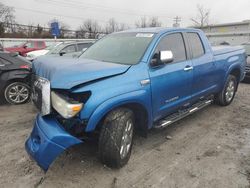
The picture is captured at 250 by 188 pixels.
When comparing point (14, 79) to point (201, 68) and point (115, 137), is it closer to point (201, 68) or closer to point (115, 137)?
point (115, 137)

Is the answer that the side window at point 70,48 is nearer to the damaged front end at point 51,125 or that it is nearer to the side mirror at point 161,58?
the side mirror at point 161,58

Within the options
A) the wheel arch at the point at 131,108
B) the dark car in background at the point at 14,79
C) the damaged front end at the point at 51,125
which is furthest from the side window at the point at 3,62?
the wheel arch at the point at 131,108

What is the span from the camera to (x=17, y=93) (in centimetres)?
635

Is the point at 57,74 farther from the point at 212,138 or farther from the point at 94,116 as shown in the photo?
the point at 212,138

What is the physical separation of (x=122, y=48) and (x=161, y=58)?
809 mm

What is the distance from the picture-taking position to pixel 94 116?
276 cm

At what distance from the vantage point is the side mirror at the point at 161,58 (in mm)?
3443

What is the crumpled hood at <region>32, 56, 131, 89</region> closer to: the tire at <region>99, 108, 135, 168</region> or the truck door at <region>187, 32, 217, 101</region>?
the tire at <region>99, 108, 135, 168</region>

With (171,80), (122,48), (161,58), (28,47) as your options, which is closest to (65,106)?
(161,58)

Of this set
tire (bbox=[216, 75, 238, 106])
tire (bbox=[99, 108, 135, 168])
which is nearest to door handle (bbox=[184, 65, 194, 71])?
tire (bbox=[99, 108, 135, 168])

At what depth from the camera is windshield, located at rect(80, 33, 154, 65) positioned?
365cm

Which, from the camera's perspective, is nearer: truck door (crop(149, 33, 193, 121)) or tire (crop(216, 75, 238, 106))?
truck door (crop(149, 33, 193, 121))

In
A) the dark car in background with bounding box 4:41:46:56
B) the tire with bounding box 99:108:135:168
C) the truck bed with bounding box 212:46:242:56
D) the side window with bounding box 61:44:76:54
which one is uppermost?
the dark car in background with bounding box 4:41:46:56

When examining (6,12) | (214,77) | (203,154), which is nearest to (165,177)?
(203,154)
